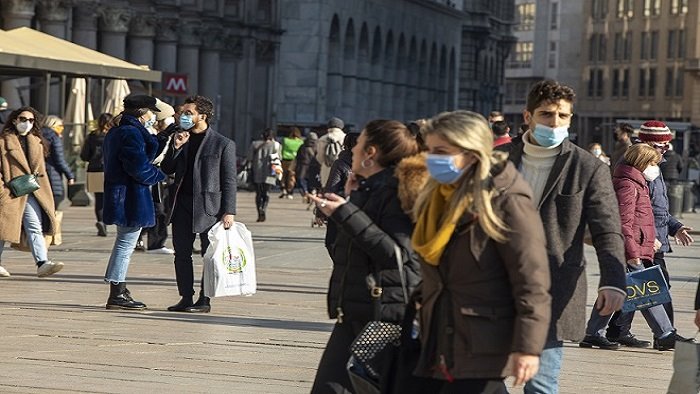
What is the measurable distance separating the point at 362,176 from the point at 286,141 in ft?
123

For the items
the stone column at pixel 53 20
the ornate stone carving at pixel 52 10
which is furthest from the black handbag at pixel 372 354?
the ornate stone carving at pixel 52 10

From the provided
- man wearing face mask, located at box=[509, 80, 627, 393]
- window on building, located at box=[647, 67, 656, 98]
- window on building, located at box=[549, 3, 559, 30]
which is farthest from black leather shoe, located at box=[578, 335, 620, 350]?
window on building, located at box=[549, 3, 559, 30]

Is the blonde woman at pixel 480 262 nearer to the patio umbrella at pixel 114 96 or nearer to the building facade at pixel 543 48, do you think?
the patio umbrella at pixel 114 96

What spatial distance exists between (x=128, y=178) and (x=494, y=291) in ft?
28.1

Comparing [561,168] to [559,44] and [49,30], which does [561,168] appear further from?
[559,44]

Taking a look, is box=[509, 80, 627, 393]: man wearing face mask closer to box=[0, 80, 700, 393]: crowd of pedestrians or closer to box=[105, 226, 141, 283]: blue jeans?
box=[0, 80, 700, 393]: crowd of pedestrians

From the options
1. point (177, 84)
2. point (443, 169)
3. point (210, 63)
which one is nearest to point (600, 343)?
point (443, 169)

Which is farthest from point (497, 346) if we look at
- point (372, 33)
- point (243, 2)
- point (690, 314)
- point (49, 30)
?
point (372, 33)

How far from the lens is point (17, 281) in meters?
17.8

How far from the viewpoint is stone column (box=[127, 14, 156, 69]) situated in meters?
58.7

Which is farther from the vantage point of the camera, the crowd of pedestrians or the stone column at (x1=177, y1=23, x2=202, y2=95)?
the stone column at (x1=177, y1=23, x2=202, y2=95)

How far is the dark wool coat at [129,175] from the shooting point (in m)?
14.8

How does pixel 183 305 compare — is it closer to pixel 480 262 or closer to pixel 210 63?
pixel 480 262

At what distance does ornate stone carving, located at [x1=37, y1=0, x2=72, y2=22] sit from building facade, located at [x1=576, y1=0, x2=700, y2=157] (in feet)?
261
